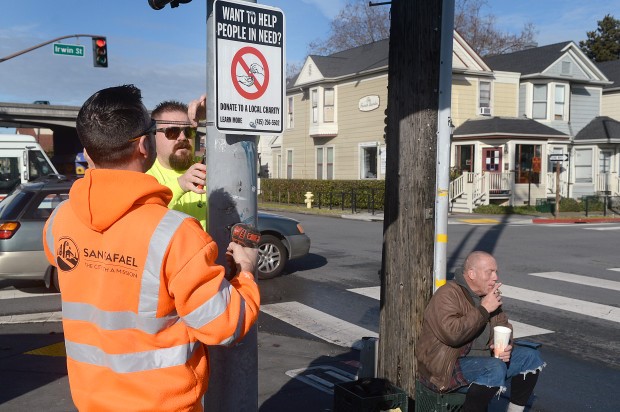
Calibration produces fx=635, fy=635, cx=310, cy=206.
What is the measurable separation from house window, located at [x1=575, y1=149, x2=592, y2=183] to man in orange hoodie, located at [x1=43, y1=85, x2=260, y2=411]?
1338 inches

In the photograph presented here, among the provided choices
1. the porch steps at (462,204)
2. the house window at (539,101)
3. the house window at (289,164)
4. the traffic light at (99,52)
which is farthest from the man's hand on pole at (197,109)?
the house window at (289,164)

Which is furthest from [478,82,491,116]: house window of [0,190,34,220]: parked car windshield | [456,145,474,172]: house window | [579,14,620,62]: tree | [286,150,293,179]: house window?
[579,14,620,62]: tree

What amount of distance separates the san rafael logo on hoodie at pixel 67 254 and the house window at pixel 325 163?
32122 mm

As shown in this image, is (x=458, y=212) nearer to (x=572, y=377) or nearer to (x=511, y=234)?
(x=511, y=234)

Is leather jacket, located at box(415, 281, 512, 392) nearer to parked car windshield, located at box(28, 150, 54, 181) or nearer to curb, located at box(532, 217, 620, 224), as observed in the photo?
parked car windshield, located at box(28, 150, 54, 181)

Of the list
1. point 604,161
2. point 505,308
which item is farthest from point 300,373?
point 604,161

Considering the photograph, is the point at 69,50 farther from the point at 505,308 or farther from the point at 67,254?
the point at 67,254

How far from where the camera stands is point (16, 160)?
18.6m

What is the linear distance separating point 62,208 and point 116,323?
544 millimetres

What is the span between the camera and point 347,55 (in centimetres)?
3578

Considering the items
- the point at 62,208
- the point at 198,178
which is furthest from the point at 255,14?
the point at 62,208

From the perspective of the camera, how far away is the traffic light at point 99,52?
74.2 feet

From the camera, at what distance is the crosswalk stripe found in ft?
33.3

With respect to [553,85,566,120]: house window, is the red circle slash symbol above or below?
below
